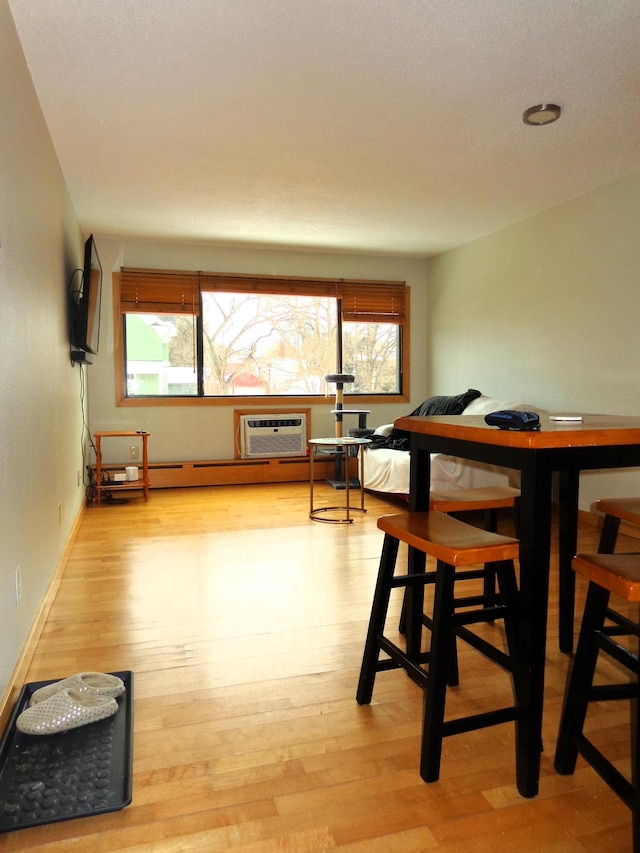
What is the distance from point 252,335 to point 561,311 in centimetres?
304

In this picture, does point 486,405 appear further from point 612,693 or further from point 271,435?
point 612,693

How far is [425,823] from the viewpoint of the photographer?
51.9 inches

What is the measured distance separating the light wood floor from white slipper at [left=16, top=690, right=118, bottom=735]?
0.39ft

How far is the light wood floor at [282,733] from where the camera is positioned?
1.29 m

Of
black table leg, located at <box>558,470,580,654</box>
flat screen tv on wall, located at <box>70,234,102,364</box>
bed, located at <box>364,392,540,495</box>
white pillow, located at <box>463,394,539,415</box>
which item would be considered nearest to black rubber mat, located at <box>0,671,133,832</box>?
black table leg, located at <box>558,470,580,654</box>

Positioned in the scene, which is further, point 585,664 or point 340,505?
point 340,505

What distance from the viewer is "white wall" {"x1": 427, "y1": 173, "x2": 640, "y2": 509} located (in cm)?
380

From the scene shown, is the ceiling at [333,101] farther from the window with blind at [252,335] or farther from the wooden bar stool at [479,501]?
the wooden bar stool at [479,501]

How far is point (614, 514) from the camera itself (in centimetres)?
187

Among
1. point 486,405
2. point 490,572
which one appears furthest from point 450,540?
point 486,405

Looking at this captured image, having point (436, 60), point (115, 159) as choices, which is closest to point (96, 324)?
point (115, 159)

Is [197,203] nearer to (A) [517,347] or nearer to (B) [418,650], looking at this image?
(A) [517,347]

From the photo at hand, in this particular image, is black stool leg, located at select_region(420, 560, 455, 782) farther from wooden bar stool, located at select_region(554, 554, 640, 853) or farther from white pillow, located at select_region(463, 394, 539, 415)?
white pillow, located at select_region(463, 394, 539, 415)

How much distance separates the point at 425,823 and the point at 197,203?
412 centimetres
